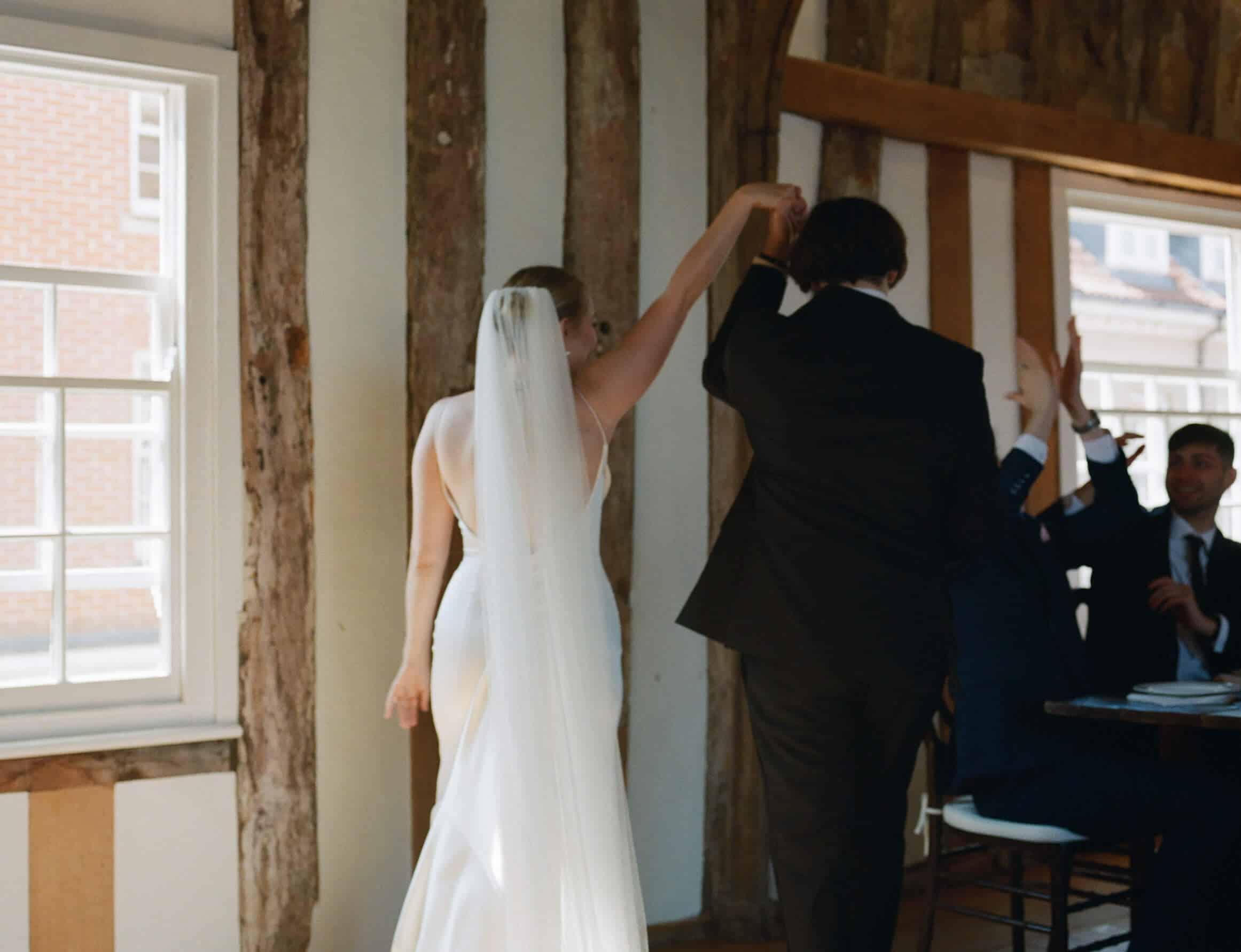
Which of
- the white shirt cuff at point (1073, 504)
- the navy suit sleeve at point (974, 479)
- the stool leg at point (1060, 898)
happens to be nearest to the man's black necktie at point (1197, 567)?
the white shirt cuff at point (1073, 504)

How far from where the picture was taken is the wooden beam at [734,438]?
13.6 feet

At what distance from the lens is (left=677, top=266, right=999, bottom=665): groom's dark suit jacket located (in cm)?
260

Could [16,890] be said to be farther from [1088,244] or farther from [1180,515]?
[1088,244]

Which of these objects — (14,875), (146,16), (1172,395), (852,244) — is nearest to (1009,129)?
(1172,395)

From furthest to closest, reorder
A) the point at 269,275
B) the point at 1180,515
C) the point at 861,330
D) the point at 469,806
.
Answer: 1. the point at 1180,515
2. the point at 269,275
3. the point at 469,806
4. the point at 861,330

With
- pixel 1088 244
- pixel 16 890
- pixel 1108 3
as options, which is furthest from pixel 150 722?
pixel 1108 3

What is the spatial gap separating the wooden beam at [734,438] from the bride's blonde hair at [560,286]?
4.06 feet

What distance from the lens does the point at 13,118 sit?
345 cm

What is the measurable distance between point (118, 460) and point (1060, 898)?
8.76 ft

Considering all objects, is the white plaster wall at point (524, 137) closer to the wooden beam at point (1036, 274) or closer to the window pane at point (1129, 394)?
the wooden beam at point (1036, 274)

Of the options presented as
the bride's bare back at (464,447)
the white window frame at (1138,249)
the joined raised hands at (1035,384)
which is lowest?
the bride's bare back at (464,447)

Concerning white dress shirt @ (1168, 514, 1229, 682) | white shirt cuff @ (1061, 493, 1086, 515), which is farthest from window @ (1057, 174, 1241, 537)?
white dress shirt @ (1168, 514, 1229, 682)

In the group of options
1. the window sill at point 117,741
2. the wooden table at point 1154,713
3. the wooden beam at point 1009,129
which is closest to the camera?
the wooden table at point 1154,713

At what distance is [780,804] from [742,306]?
1.03 meters
